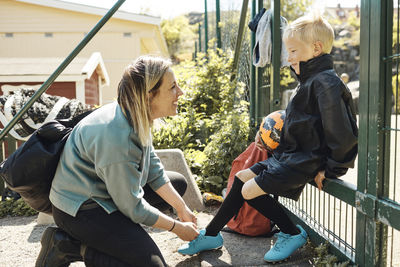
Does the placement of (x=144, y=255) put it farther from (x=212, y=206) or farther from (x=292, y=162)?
(x=212, y=206)

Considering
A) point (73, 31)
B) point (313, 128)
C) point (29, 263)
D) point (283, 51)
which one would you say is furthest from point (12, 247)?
point (73, 31)

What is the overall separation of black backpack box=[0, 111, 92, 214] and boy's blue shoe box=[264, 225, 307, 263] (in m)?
1.48

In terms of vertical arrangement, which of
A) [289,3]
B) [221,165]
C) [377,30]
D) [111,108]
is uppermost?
[289,3]

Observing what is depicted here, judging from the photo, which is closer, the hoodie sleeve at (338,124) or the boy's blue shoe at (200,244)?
the hoodie sleeve at (338,124)

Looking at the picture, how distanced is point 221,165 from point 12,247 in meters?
2.31

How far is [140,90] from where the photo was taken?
7.00 feet

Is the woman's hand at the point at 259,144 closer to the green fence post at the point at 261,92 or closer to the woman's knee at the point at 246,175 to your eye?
the woman's knee at the point at 246,175

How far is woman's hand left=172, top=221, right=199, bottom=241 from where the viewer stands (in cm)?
227

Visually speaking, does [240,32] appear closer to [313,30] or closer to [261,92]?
[261,92]

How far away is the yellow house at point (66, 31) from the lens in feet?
57.0

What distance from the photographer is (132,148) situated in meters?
2.04

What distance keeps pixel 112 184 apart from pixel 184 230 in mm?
544

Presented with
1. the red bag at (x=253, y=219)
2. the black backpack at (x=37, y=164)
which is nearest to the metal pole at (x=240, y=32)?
the red bag at (x=253, y=219)

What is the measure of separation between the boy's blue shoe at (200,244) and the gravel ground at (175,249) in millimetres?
64
